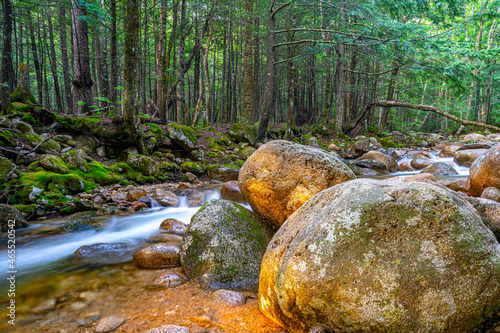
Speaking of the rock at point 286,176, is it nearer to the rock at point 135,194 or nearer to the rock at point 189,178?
the rock at point 135,194

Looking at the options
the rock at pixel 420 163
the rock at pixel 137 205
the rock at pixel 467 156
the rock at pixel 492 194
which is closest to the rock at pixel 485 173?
the rock at pixel 492 194

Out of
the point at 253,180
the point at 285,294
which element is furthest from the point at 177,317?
the point at 253,180

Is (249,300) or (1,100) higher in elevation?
(1,100)

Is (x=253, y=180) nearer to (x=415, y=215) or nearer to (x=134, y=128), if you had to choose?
(x=415, y=215)

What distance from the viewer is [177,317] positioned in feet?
9.04

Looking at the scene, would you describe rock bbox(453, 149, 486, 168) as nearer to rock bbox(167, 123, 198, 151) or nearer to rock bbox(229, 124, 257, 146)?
rock bbox(229, 124, 257, 146)

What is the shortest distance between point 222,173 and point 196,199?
2320mm

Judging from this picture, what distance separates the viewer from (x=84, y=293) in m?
3.34

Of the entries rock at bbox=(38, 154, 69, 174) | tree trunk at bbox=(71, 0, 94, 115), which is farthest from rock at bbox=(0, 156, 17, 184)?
tree trunk at bbox=(71, 0, 94, 115)

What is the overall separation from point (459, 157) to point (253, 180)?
12350 mm

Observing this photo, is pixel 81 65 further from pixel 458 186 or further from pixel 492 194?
pixel 458 186

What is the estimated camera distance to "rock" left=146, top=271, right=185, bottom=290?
3.43 metres

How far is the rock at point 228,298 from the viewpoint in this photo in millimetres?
2879

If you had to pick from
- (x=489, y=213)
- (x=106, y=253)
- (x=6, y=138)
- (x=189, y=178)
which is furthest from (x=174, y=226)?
(x=489, y=213)
